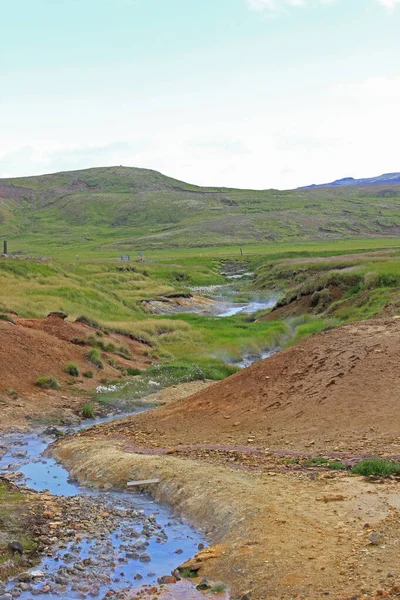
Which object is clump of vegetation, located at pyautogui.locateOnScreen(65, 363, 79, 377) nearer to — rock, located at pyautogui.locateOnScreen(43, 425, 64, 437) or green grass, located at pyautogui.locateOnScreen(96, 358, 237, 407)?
green grass, located at pyautogui.locateOnScreen(96, 358, 237, 407)

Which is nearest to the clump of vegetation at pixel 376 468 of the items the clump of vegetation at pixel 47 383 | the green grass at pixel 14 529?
the green grass at pixel 14 529

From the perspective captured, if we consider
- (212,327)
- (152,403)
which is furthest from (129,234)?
(152,403)

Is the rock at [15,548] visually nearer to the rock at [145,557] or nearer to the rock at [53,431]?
the rock at [145,557]

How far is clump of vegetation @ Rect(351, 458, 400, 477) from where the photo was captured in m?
13.8

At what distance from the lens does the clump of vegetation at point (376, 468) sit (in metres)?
13.8

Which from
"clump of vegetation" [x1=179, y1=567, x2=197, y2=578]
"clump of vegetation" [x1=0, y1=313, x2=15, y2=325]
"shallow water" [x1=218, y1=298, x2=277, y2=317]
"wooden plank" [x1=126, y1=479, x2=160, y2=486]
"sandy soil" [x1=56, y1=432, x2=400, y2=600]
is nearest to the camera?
"sandy soil" [x1=56, y1=432, x2=400, y2=600]

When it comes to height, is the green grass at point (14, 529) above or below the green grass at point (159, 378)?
above

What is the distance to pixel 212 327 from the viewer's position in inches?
1748

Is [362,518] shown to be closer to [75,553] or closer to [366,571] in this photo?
[366,571]

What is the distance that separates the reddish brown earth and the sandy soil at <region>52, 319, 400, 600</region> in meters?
4.30

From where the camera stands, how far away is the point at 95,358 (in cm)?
3108

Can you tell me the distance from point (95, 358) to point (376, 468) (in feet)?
61.6

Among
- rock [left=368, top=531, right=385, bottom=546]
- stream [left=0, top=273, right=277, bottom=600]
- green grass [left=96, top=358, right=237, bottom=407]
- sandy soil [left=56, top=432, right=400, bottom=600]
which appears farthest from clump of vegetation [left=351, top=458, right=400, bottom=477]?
green grass [left=96, top=358, right=237, bottom=407]

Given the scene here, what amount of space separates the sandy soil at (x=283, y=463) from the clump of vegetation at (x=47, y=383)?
5.82 meters
